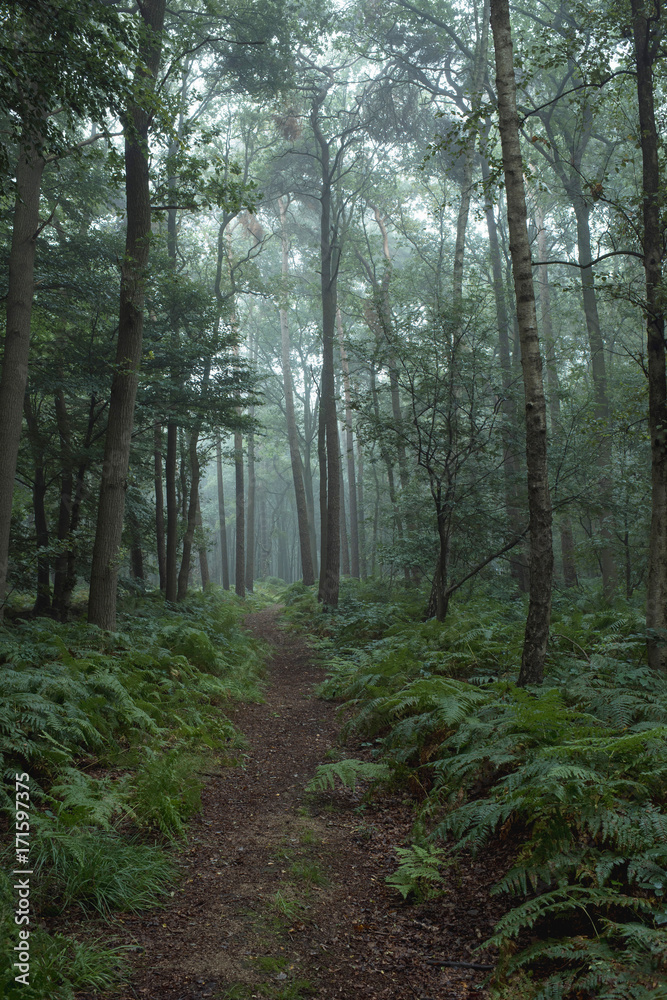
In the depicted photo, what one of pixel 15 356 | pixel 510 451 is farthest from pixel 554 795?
pixel 510 451

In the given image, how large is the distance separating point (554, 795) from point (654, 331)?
16.2ft

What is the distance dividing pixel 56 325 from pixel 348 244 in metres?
15.7

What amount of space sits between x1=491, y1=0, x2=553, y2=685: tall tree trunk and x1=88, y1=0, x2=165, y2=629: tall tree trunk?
463 cm

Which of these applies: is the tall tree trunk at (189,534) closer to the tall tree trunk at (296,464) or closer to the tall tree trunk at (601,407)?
the tall tree trunk at (296,464)

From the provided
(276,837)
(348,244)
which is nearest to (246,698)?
(276,837)

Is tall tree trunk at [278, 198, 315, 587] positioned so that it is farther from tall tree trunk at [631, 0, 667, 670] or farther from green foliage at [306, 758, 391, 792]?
green foliage at [306, 758, 391, 792]

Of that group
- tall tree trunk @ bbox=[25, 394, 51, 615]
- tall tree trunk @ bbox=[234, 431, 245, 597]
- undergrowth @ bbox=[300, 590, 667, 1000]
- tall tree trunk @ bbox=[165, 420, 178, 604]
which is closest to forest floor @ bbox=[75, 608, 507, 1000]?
undergrowth @ bbox=[300, 590, 667, 1000]

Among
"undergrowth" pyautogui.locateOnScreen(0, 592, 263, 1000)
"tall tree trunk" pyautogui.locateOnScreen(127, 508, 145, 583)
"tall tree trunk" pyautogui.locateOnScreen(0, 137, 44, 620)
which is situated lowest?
"undergrowth" pyautogui.locateOnScreen(0, 592, 263, 1000)

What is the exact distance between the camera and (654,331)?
6090mm

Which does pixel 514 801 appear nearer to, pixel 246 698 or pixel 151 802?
pixel 151 802

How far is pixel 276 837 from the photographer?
14.0ft

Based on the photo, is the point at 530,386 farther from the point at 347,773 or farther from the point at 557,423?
the point at 557,423

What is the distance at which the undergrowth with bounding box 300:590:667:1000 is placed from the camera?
2441 millimetres

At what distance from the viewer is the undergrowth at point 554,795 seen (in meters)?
2.44
